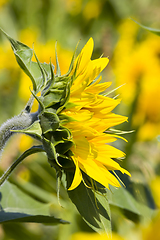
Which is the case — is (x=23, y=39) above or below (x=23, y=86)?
above

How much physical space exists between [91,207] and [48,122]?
20 centimetres

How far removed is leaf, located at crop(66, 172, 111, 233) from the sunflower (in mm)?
49

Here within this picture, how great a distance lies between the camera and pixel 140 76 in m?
2.13

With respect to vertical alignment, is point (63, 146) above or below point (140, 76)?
above

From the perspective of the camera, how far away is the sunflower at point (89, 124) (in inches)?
23.3

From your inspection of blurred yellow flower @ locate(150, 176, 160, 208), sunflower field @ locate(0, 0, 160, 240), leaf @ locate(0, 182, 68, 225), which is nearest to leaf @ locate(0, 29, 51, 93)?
sunflower field @ locate(0, 0, 160, 240)

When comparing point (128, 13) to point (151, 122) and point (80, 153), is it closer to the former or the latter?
point (151, 122)

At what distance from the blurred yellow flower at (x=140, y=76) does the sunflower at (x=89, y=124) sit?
1.06m

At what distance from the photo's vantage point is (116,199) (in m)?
0.88

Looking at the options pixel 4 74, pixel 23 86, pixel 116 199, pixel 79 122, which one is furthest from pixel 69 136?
pixel 4 74

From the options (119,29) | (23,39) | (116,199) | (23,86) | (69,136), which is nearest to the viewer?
(69,136)

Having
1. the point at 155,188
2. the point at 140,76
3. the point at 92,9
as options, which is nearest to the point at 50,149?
the point at 155,188

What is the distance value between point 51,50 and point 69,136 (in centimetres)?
150

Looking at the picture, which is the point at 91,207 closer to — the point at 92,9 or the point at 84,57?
the point at 84,57
